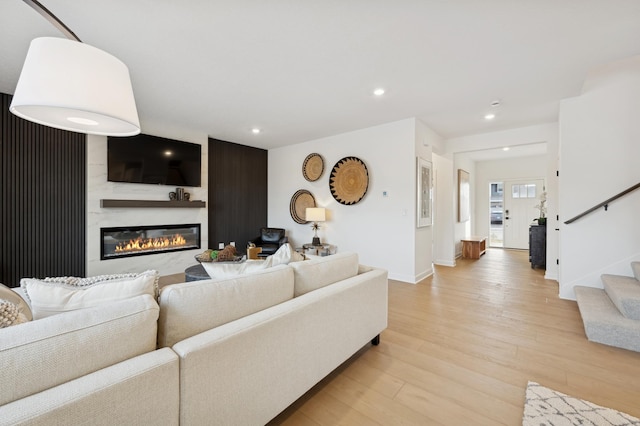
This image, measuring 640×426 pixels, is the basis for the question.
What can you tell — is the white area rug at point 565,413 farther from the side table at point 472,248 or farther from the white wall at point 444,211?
the side table at point 472,248

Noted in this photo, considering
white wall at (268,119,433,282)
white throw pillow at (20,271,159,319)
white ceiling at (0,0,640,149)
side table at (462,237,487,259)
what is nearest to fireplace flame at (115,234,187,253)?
white ceiling at (0,0,640,149)

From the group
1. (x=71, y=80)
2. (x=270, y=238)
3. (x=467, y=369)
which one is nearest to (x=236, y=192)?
(x=270, y=238)

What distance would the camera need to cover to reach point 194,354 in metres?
1.11

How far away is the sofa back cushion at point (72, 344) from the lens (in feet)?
2.69

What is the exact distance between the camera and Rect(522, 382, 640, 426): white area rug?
1.52 m

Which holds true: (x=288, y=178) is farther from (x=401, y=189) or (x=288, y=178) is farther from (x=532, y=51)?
(x=532, y=51)

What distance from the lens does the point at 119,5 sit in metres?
1.88

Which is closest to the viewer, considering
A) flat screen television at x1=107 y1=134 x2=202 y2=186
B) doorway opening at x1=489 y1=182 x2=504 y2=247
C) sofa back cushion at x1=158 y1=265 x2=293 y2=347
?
sofa back cushion at x1=158 y1=265 x2=293 y2=347

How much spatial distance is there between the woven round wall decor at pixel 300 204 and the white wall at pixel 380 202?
0.12 m

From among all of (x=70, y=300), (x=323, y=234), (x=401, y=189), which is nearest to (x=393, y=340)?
(x=70, y=300)

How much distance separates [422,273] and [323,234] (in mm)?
1948

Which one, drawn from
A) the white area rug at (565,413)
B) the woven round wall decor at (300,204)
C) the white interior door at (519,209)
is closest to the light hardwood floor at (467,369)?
the white area rug at (565,413)

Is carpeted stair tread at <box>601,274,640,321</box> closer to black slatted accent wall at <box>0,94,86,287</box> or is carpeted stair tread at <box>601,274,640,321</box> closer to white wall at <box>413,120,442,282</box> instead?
white wall at <box>413,120,442,282</box>

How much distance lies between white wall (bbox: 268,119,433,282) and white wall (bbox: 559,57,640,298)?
1.80 metres
